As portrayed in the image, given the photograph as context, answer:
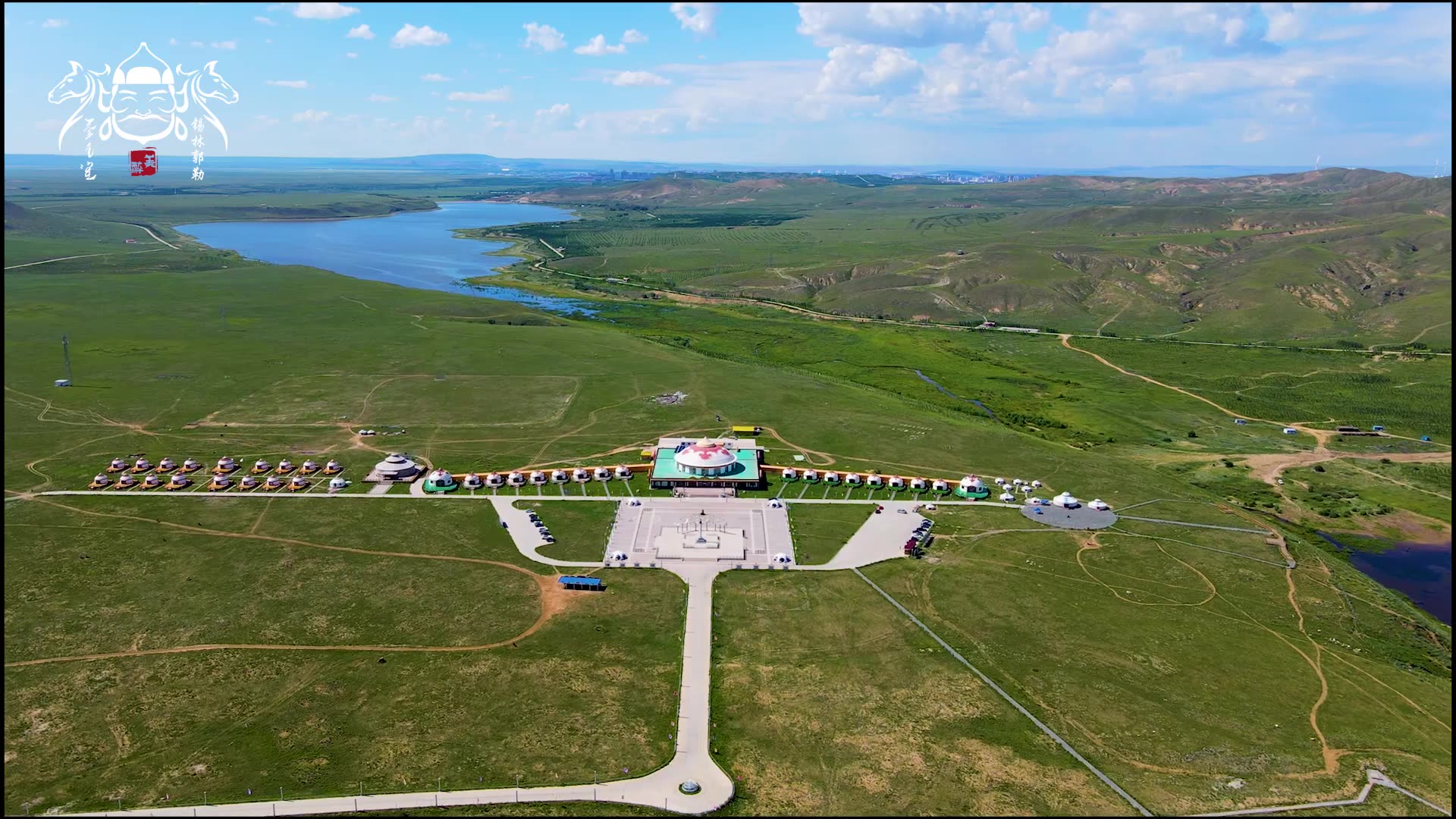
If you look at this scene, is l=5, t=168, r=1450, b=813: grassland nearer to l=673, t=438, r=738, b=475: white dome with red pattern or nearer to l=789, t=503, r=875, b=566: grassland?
l=789, t=503, r=875, b=566: grassland

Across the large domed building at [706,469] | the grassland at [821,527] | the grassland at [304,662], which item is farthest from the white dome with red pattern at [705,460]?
the grassland at [304,662]

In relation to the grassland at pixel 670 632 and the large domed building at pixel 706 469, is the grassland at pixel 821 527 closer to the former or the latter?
the grassland at pixel 670 632

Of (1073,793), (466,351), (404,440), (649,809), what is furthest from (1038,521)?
(466,351)

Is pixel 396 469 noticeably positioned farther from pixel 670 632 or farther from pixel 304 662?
pixel 670 632

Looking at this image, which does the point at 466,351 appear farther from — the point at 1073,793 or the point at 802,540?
the point at 1073,793

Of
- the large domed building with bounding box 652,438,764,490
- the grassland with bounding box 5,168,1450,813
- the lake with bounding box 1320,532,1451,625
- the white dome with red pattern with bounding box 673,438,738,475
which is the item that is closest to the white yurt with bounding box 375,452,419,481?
the grassland with bounding box 5,168,1450,813

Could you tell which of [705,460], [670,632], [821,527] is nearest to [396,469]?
[705,460]
